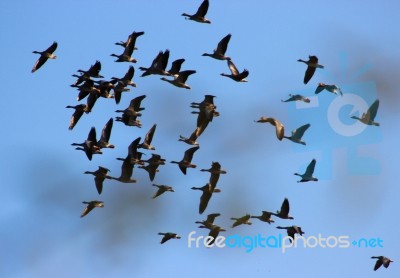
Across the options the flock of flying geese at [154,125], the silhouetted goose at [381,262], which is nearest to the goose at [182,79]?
the flock of flying geese at [154,125]

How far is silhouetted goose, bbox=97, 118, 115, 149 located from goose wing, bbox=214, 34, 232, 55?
4.74m

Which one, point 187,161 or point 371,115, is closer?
point 187,161

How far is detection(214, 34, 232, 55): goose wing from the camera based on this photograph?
69.2 m

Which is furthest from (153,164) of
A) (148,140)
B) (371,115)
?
(371,115)

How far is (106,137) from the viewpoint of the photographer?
7031 centimetres

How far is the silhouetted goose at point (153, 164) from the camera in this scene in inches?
2790

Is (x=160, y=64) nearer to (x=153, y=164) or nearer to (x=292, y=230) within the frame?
(x=153, y=164)

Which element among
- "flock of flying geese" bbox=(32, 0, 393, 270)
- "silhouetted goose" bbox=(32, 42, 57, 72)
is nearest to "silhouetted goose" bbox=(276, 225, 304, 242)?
"flock of flying geese" bbox=(32, 0, 393, 270)

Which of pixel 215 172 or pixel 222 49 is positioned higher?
pixel 222 49

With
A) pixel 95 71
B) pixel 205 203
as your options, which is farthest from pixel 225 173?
pixel 95 71

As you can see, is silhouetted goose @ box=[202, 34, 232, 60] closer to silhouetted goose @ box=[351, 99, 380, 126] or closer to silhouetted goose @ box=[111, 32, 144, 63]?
silhouetted goose @ box=[111, 32, 144, 63]

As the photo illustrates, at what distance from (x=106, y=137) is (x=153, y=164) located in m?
2.02

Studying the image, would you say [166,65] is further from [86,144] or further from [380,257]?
[380,257]

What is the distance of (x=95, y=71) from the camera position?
70812 mm
